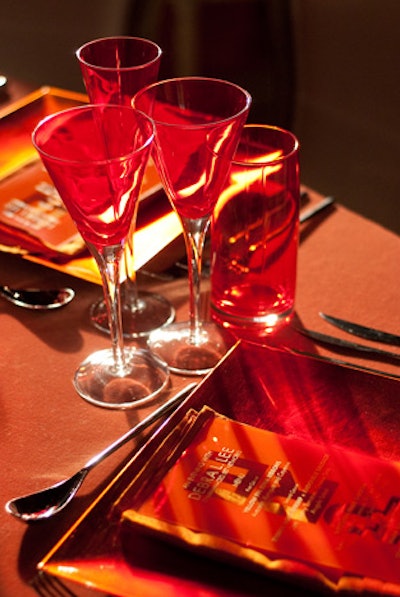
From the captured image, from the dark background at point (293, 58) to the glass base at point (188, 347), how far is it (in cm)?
Result: 97

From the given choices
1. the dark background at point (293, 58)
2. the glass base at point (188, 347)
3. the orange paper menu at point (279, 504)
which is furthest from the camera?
the dark background at point (293, 58)

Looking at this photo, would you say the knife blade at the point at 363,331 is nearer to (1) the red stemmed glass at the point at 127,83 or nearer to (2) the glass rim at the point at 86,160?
(1) the red stemmed glass at the point at 127,83

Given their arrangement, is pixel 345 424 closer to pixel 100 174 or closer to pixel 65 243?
pixel 100 174

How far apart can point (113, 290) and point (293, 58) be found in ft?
4.28

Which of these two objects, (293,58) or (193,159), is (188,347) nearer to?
(193,159)

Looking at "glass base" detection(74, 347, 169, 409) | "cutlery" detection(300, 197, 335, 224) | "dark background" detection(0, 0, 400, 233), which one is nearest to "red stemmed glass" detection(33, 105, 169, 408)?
"glass base" detection(74, 347, 169, 409)

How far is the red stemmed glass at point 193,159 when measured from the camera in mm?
598

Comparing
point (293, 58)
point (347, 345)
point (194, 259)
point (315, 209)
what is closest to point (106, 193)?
point (194, 259)

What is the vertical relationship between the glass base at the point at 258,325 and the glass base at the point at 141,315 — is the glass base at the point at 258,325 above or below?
above

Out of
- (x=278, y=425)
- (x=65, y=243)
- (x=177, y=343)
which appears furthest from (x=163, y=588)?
(x=65, y=243)

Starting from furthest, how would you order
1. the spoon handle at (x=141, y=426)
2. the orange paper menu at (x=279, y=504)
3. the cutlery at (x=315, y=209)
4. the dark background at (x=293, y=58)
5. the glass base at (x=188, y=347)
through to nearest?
the dark background at (x=293, y=58) → the cutlery at (x=315, y=209) → the glass base at (x=188, y=347) → the spoon handle at (x=141, y=426) → the orange paper menu at (x=279, y=504)

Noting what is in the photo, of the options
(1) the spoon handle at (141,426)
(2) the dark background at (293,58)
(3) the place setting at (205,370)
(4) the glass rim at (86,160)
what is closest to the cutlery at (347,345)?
(3) the place setting at (205,370)

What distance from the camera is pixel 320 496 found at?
51cm

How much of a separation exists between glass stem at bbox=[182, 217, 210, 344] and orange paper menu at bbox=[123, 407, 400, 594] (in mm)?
161
